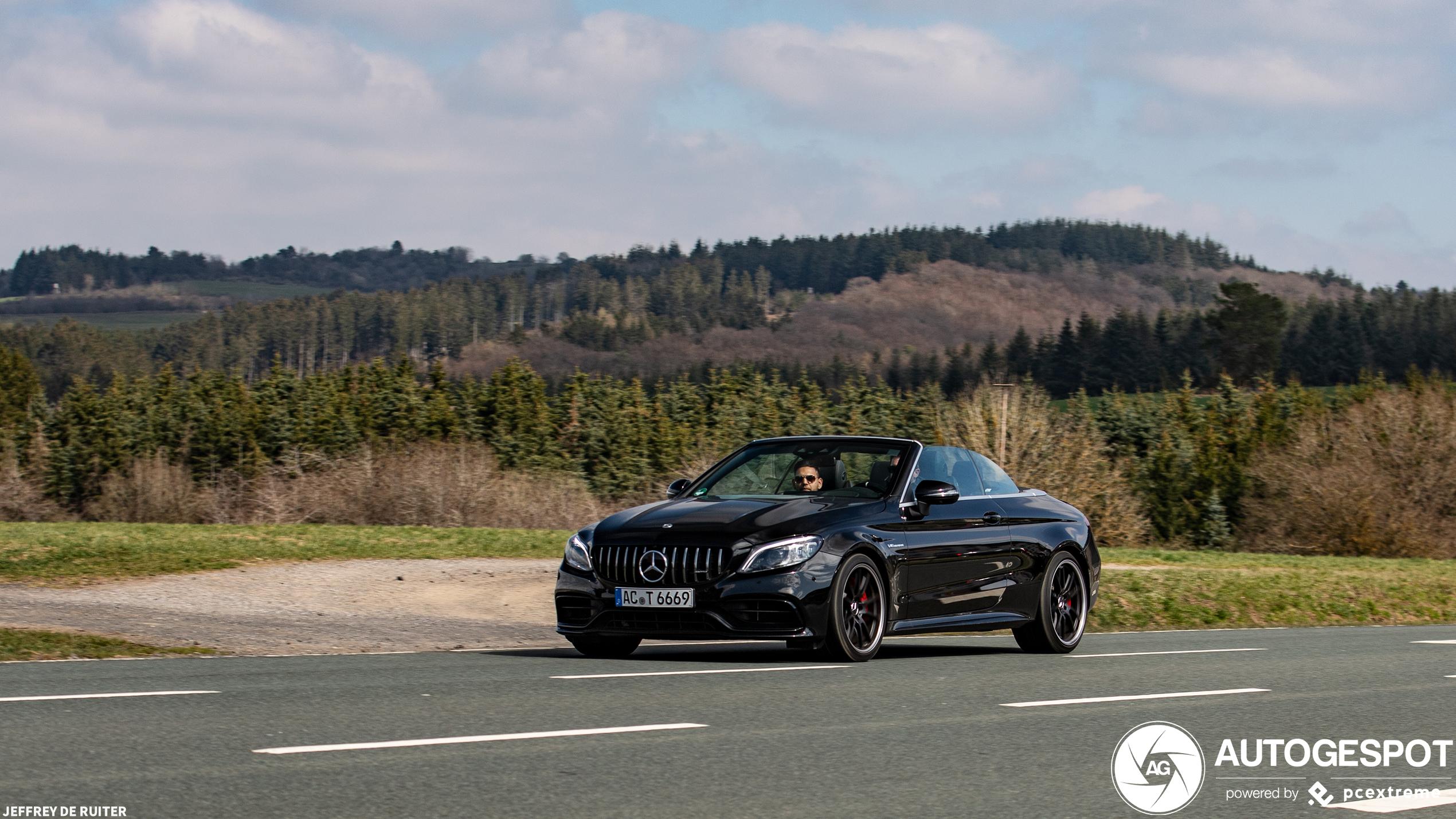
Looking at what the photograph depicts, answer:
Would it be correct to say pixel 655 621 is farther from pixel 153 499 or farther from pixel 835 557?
pixel 153 499

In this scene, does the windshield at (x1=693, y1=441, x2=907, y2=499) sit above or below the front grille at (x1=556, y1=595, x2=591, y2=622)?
above

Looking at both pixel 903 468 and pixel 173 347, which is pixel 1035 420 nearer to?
pixel 903 468

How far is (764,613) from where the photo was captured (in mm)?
10898

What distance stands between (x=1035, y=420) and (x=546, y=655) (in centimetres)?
4551

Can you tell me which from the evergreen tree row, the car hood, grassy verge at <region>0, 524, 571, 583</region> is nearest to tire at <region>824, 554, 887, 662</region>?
the car hood

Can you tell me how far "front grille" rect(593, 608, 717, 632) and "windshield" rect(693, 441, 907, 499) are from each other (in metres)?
1.42

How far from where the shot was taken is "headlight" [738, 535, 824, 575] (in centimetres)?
1089

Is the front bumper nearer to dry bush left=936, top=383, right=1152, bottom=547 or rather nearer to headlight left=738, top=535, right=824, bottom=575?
headlight left=738, top=535, right=824, bottom=575

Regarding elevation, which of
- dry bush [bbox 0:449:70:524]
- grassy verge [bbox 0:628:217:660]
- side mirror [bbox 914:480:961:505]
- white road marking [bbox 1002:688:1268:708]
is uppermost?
side mirror [bbox 914:480:961:505]

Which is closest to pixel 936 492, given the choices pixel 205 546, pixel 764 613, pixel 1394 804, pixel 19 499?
pixel 764 613

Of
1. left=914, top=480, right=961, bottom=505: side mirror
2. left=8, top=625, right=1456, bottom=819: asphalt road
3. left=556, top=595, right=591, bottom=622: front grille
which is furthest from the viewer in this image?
left=914, top=480, right=961, bottom=505: side mirror

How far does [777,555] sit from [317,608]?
8680 millimetres

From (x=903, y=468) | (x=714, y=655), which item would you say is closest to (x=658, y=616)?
(x=714, y=655)

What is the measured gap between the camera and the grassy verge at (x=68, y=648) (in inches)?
496
